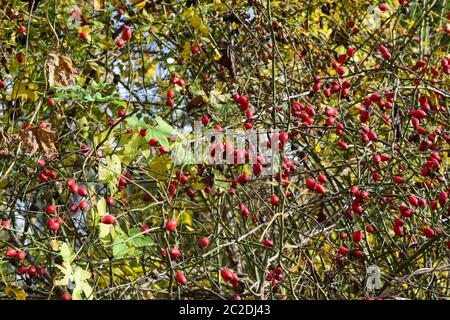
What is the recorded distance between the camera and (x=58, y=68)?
2164 mm

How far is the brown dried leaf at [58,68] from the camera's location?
2124 mm

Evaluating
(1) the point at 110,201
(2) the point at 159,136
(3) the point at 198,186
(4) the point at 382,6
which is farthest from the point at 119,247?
(4) the point at 382,6

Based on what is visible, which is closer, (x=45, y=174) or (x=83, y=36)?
(x=45, y=174)

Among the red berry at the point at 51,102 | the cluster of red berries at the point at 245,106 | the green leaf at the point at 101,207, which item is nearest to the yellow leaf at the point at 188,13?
the cluster of red berries at the point at 245,106

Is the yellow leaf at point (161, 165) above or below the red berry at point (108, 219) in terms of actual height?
above

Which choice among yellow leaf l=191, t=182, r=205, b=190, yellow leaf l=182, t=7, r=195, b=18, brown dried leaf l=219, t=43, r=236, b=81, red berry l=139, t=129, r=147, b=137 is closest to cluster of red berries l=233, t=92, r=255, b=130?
brown dried leaf l=219, t=43, r=236, b=81

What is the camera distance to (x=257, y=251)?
308 cm

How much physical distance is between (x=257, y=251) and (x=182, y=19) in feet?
3.54

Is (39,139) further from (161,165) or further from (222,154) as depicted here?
(222,154)

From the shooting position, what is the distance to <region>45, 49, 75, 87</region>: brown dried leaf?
212 cm

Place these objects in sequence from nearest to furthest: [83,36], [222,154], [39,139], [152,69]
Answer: [39,139]
[222,154]
[83,36]
[152,69]

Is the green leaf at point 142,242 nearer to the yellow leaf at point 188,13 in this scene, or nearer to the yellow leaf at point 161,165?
the yellow leaf at point 161,165
